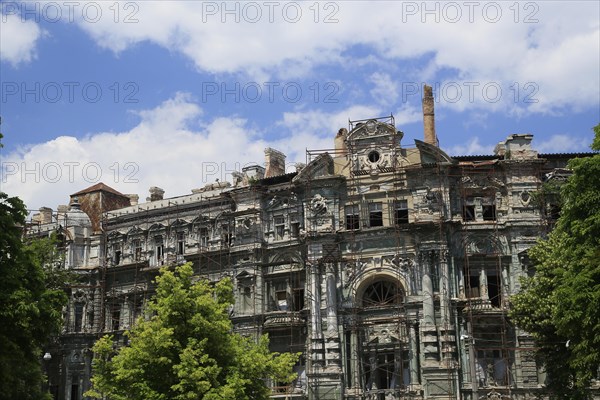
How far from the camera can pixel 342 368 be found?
48.7 meters

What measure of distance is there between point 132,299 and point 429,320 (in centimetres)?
2250

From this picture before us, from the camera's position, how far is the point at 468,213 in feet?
166

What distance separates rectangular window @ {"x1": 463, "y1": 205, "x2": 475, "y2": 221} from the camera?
5041 centimetres

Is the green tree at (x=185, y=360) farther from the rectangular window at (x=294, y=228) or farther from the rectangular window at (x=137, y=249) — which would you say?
the rectangular window at (x=137, y=249)

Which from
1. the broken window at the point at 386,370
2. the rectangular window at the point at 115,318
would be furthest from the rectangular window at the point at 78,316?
Result: the broken window at the point at 386,370

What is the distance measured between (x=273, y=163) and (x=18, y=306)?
3113 centimetres

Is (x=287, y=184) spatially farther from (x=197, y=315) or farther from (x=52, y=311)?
(x=52, y=311)

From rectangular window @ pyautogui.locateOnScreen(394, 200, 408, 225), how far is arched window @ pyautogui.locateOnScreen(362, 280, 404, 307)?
396 centimetres

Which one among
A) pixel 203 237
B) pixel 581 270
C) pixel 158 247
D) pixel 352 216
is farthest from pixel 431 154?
pixel 158 247

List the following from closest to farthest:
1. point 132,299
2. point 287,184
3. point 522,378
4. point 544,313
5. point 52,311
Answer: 1. point 52,311
2. point 544,313
3. point 522,378
4. point 287,184
5. point 132,299

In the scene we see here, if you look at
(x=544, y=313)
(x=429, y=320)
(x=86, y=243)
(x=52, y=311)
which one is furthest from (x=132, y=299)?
(x=544, y=313)

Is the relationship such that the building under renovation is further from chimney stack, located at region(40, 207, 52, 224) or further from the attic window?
chimney stack, located at region(40, 207, 52, 224)

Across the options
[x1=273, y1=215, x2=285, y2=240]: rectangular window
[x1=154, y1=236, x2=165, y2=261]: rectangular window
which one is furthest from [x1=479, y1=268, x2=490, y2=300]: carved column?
[x1=154, y1=236, x2=165, y2=261]: rectangular window

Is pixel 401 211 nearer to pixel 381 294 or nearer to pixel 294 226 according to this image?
pixel 381 294
